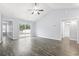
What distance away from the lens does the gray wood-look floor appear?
7.89ft

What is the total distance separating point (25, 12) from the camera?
7.72 ft

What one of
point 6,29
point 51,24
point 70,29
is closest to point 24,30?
point 6,29

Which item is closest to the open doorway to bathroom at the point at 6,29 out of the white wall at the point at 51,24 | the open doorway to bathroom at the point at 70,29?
the white wall at the point at 51,24

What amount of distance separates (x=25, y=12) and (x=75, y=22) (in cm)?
136

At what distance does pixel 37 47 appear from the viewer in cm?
266

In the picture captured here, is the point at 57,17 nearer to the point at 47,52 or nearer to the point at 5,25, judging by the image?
the point at 47,52

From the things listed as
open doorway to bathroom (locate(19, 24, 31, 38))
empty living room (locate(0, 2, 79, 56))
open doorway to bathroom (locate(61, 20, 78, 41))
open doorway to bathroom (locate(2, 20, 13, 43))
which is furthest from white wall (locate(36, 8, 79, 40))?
open doorway to bathroom (locate(2, 20, 13, 43))

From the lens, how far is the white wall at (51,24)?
97.6 inches

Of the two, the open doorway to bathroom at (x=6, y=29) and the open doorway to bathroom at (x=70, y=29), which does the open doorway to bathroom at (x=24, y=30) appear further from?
the open doorway to bathroom at (x=70, y=29)

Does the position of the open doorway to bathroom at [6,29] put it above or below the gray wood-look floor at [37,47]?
Result: above

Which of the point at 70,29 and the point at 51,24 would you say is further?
the point at 51,24

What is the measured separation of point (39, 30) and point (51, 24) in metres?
0.41

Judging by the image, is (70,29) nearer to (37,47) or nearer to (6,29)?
(37,47)

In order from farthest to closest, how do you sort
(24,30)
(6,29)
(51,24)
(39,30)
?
(39,30)
(51,24)
(24,30)
(6,29)
